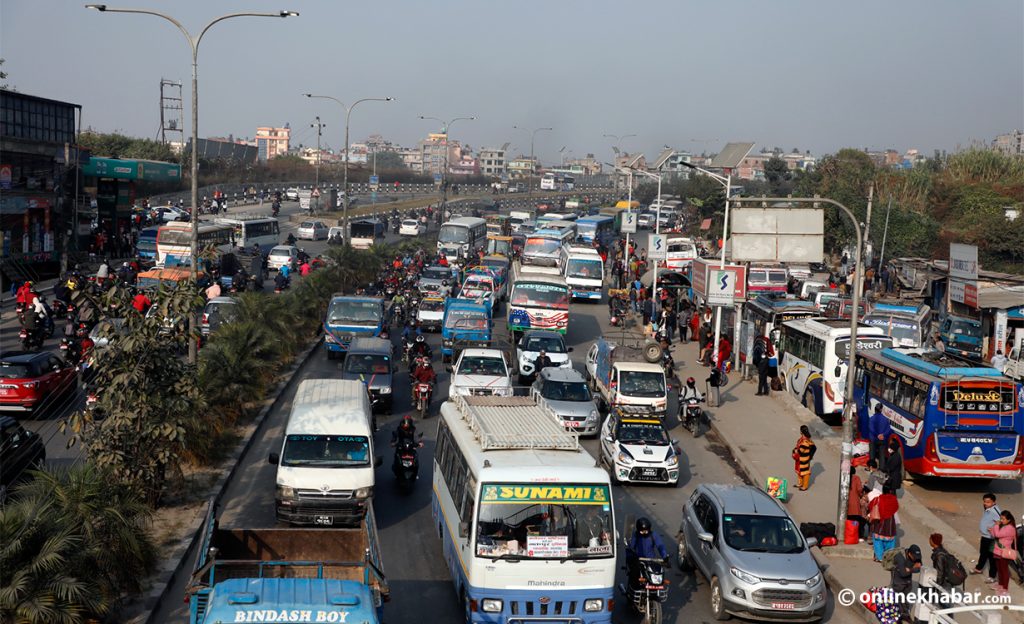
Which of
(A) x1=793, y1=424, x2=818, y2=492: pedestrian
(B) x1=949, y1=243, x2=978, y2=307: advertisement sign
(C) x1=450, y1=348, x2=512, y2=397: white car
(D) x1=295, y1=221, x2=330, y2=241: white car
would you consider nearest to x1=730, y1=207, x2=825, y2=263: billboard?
(B) x1=949, y1=243, x2=978, y2=307: advertisement sign

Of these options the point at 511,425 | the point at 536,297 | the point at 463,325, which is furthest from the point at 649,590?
the point at 536,297

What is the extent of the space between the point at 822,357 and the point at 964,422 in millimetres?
7160

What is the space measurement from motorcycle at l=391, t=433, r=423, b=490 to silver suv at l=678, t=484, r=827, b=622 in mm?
5719

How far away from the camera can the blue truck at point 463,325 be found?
105ft

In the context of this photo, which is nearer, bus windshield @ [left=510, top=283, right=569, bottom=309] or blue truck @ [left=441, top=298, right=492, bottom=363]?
blue truck @ [left=441, top=298, right=492, bottom=363]

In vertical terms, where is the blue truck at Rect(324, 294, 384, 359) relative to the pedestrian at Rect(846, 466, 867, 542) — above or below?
above

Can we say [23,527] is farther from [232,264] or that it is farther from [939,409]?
[232,264]

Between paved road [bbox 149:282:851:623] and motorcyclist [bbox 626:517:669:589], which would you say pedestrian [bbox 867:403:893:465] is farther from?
motorcyclist [bbox 626:517:669:589]

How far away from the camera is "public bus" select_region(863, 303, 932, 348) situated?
32094 millimetres

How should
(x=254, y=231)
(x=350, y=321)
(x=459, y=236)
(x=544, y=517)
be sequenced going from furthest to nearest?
(x=459, y=236) < (x=254, y=231) < (x=350, y=321) < (x=544, y=517)

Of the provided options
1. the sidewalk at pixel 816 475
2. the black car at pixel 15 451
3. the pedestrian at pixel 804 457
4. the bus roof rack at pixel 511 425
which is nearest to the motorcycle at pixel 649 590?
the bus roof rack at pixel 511 425

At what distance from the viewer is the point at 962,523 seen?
65.6ft

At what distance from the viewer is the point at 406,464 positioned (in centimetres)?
1944

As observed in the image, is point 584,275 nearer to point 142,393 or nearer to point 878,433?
point 878,433
